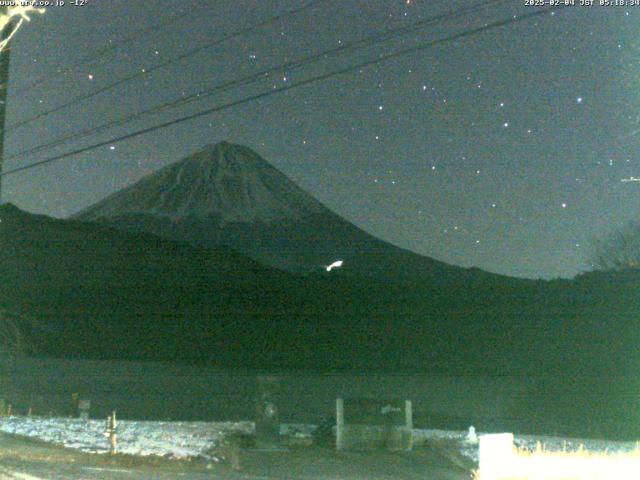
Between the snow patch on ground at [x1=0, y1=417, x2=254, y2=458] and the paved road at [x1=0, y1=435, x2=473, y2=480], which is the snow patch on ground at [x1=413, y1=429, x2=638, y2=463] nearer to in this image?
the paved road at [x1=0, y1=435, x2=473, y2=480]

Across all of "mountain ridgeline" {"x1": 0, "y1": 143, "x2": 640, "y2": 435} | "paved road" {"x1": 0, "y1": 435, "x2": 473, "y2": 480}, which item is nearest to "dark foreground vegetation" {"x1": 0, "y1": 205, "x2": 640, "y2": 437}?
"mountain ridgeline" {"x1": 0, "y1": 143, "x2": 640, "y2": 435}

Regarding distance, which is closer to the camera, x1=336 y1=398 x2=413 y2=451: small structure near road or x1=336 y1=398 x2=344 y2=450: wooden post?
x1=336 y1=398 x2=344 y2=450: wooden post

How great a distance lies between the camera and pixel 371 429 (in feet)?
66.4

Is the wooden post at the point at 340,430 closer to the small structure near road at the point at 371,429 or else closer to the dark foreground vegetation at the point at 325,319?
the small structure near road at the point at 371,429

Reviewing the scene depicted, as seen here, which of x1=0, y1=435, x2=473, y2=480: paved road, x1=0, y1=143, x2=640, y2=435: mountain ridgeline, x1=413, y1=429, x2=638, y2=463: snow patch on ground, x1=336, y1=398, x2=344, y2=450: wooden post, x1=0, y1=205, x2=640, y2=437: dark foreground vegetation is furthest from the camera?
x1=0, y1=143, x2=640, y2=435: mountain ridgeline

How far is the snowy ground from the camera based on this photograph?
17.1 meters

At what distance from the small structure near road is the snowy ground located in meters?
1.34

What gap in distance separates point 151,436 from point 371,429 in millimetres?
4813

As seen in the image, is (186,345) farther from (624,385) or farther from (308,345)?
(624,385)

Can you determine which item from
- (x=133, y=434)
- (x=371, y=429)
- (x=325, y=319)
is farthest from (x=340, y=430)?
(x=325, y=319)

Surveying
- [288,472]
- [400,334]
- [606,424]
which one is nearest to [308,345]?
[400,334]

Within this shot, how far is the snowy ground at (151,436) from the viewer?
17078mm

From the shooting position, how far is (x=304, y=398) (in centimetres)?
4784

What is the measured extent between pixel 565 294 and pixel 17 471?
266 feet
